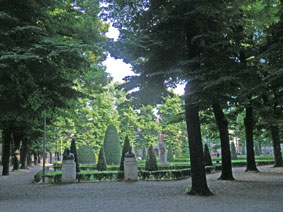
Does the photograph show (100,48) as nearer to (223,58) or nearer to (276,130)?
(223,58)

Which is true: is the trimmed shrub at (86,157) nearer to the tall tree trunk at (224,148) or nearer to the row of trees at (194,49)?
the tall tree trunk at (224,148)

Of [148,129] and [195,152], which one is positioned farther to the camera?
[148,129]

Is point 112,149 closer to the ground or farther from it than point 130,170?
farther from it

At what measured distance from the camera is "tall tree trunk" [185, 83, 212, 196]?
993 cm

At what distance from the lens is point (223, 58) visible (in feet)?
32.0

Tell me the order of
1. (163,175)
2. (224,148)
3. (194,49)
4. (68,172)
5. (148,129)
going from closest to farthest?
(194,49) < (224,148) < (68,172) < (163,175) < (148,129)

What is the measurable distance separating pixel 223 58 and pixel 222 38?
0.78 metres

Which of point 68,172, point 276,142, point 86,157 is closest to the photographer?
point 68,172

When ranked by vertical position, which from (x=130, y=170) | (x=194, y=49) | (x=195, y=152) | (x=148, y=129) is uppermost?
(x=194, y=49)

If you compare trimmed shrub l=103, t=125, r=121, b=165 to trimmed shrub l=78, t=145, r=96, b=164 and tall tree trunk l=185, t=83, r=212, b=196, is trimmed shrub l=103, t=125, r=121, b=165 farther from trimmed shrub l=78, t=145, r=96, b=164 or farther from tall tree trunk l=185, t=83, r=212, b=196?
tall tree trunk l=185, t=83, r=212, b=196

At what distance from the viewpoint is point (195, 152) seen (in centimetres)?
1010

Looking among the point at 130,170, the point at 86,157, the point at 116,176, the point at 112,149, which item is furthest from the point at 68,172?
the point at 86,157

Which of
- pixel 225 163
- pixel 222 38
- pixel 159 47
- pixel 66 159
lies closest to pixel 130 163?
pixel 66 159

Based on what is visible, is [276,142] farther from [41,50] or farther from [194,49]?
[41,50]
